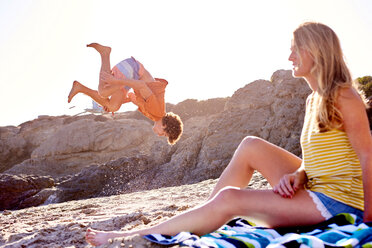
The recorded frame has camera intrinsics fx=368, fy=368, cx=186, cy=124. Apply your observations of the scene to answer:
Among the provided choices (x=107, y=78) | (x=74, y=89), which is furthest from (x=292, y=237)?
(x=74, y=89)

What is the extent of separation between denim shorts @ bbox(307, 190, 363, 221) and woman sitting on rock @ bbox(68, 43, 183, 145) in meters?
4.04

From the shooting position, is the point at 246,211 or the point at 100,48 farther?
the point at 100,48

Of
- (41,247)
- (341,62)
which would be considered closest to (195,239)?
(341,62)

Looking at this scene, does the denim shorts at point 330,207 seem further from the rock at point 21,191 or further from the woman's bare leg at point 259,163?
the rock at point 21,191

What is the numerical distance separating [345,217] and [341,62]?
851 millimetres

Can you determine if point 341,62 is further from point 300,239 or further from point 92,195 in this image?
point 92,195

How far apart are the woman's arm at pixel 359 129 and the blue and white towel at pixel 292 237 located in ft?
0.55

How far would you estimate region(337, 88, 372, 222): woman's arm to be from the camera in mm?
1901

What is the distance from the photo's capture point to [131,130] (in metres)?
19.1

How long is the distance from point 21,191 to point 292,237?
8.92 meters

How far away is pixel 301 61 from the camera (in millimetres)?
2197

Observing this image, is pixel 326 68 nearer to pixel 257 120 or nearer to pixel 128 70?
pixel 128 70

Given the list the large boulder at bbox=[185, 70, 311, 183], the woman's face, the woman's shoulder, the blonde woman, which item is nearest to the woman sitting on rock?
the large boulder at bbox=[185, 70, 311, 183]

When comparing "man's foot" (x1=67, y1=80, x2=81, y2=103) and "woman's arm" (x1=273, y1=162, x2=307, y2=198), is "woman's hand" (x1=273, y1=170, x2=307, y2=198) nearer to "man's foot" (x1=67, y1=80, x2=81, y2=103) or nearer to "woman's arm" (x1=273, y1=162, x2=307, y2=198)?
"woman's arm" (x1=273, y1=162, x2=307, y2=198)
